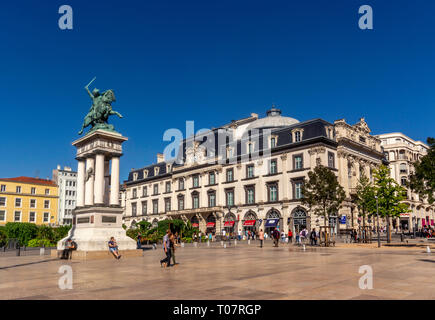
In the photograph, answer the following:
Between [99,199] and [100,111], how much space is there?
20.8ft

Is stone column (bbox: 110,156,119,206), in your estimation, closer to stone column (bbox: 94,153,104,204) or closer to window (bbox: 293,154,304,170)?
stone column (bbox: 94,153,104,204)

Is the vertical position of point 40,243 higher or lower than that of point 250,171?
lower

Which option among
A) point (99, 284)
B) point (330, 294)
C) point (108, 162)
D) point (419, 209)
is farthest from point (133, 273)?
point (419, 209)

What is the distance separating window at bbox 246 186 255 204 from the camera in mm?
61188

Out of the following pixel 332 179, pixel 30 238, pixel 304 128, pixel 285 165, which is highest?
pixel 304 128

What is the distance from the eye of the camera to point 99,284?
38.0 ft

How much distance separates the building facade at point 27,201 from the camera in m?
73.2

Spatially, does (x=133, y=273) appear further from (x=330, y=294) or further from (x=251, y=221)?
(x=251, y=221)

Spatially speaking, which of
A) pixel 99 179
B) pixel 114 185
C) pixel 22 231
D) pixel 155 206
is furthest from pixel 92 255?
pixel 155 206

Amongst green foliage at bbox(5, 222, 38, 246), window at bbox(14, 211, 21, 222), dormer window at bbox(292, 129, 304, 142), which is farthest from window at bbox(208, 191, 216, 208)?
window at bbox(14, 211, 21, 222)

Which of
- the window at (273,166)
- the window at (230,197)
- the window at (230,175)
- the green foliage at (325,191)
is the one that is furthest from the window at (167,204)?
the green foliage at (325,191)

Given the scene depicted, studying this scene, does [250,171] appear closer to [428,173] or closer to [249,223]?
[249,223]

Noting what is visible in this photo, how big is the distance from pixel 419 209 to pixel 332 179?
57884mm

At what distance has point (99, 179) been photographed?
25219mm
